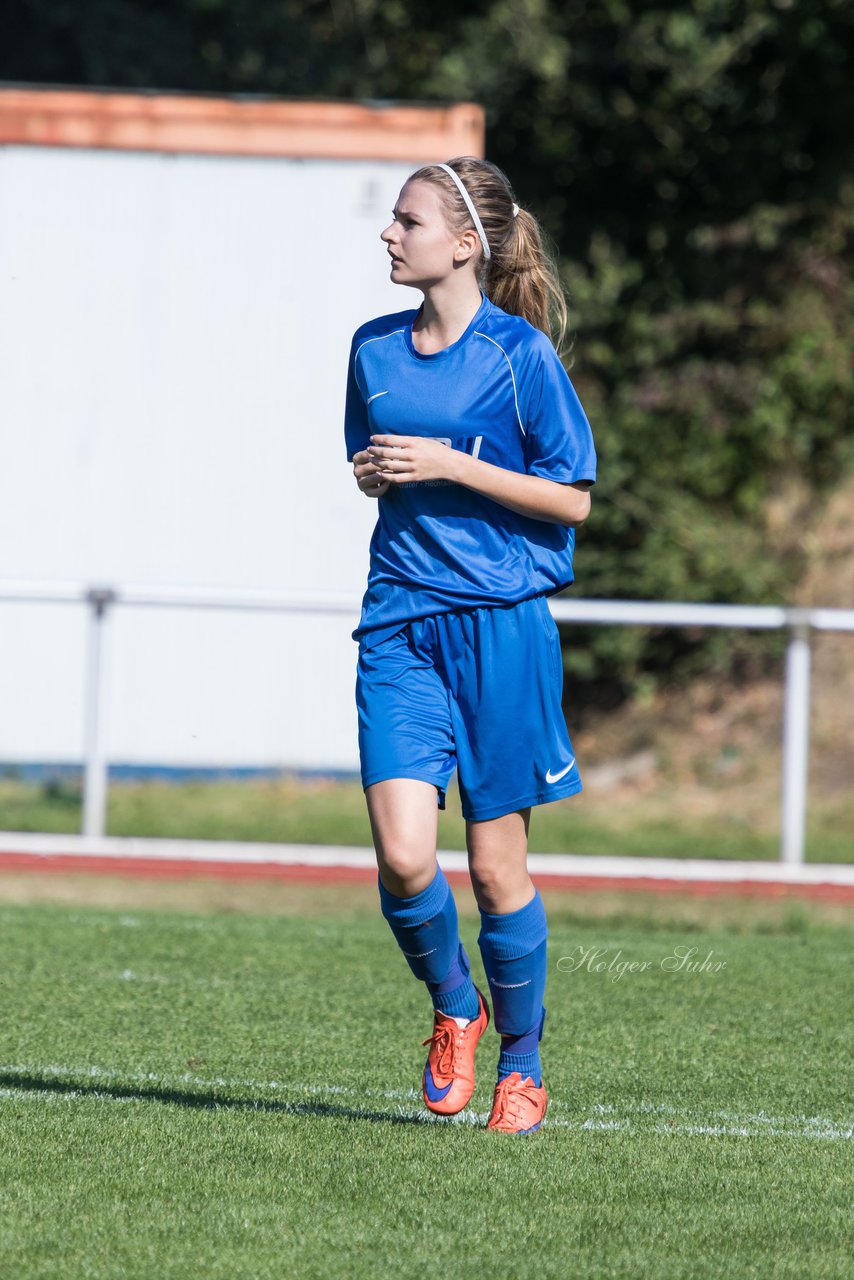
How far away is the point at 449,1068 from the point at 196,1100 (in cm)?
69

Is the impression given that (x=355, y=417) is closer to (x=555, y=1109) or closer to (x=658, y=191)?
(x=555, y=1109)

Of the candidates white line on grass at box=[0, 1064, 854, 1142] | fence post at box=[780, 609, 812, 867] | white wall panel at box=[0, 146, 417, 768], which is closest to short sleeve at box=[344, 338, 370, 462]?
white line on grass at box=[0, 1064, 854, 1142]

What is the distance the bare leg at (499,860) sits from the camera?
380cm

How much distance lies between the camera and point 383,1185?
3467 mm

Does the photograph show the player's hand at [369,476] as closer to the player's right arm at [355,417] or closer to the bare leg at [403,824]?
the player's right arm at [355,417]

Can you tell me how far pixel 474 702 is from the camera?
376 cm

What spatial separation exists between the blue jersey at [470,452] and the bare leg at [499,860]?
1.50 ft

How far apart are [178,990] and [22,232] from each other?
5.80 metres

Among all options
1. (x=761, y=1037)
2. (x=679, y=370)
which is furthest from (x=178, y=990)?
(x=679, y=370)

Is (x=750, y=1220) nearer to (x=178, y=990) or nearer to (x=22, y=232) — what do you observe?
(x=178, y=990)

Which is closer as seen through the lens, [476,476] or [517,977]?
[476,476]

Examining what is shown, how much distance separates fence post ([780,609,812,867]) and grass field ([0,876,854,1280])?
1212mm

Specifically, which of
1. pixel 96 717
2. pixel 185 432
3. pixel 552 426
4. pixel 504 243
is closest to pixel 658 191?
pixel 185 432

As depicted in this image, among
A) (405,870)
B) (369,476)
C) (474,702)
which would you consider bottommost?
(405,870)
